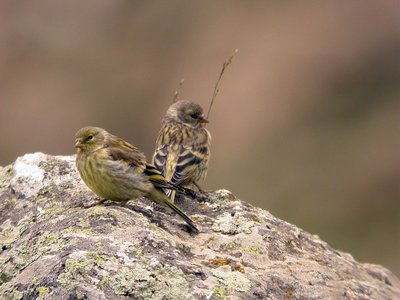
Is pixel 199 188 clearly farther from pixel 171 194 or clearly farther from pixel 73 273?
pixel 73 273

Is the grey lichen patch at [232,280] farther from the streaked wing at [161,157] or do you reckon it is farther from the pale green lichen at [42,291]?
the streaked wing at [161,157]

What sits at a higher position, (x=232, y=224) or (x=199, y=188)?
(x=232, y=224)

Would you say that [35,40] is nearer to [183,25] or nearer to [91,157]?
[183,25]

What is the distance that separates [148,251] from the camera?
7.25 meters

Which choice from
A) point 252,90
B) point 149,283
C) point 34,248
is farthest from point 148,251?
point 252,90

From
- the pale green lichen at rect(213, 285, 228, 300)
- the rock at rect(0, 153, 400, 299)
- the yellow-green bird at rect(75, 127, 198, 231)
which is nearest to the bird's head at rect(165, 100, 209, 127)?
the rock at rect(0, 153, 400, 299)

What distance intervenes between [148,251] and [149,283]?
1.25ft

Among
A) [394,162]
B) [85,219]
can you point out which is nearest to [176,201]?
[85,219]

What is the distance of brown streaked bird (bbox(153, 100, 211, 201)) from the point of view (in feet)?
37.3

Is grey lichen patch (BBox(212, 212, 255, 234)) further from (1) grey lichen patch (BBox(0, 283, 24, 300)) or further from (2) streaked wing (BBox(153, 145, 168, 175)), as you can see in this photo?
(2) streaked wing (BBox(153, 145, 168, 175))

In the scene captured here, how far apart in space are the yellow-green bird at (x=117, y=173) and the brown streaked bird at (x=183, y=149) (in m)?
1.95

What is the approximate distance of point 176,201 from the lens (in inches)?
370

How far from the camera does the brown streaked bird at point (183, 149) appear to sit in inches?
448

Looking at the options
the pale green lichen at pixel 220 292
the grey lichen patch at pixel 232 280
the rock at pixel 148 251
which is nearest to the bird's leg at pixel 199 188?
the rock at pixel 148 251
